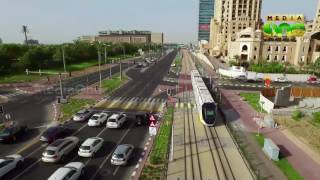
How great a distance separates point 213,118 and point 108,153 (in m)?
16.0

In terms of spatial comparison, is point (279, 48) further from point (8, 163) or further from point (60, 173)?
point (8, 163)

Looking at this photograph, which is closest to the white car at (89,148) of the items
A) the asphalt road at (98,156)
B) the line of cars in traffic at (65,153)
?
the line of cars in traffic at (65,153)

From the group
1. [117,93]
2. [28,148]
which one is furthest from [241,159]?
[117,93]

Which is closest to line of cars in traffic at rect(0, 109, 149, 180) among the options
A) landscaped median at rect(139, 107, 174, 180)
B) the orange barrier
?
landscaped median at rect(139, 107, 174, 180)

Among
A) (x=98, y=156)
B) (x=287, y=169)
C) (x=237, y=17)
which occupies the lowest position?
(x=287, y=169)

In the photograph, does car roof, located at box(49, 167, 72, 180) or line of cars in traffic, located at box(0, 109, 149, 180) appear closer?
car roof, located at box(49, 167, 72, 180)

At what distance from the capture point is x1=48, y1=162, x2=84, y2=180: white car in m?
20.2

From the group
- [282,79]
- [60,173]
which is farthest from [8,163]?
[282,79]

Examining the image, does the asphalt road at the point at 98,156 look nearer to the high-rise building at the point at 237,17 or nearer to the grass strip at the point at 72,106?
the grass strip at the point at 72,106

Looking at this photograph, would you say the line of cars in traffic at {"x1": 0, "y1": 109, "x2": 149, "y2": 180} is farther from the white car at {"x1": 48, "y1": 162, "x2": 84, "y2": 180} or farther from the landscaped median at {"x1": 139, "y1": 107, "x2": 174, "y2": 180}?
the landscaped median at {"x1": 139, "y1": 107, "x2": 174, "y2": 180}

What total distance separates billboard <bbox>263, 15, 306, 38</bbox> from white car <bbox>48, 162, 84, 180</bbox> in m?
112

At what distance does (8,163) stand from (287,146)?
104ft

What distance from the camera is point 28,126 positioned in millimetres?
36312

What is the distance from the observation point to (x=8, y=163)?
2316 centimetres
